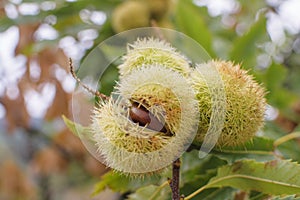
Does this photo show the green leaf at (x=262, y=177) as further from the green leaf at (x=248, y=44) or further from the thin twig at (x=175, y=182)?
the green leaf at (x=248, y=44)

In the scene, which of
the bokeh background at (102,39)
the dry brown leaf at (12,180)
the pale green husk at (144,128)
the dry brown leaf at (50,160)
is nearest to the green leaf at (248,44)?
the bokeh background at (102,39)

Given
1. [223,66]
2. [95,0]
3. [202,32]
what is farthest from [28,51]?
[223,66]

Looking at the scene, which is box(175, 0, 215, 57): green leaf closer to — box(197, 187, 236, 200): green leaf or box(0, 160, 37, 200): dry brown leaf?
box(197, 187, 236, 200): green leaf

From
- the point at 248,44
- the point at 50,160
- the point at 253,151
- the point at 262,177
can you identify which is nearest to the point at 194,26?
the point at 248,44

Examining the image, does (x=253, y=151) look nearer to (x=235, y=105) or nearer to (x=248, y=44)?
(x=235, y=105)

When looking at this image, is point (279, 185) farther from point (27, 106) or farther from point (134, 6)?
point (27, 106)
